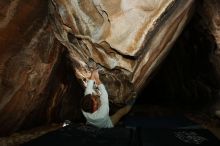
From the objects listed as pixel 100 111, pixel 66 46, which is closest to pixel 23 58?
pixel 66 46

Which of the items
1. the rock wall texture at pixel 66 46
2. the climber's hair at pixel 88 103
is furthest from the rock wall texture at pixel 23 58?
the climber's hair at pixel 88 103

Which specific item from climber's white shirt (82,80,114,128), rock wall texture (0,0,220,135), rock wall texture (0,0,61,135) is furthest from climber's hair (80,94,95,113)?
rock wall texture (0,0,61,135)

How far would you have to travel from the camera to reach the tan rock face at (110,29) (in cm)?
407

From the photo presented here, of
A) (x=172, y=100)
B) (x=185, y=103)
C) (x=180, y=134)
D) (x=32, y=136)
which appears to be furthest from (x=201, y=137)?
(x=172, y=100)

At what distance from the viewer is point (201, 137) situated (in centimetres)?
392

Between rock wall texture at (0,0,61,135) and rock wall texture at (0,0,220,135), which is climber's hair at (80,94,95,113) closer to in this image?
rock wall texture at (0,0,220,135)

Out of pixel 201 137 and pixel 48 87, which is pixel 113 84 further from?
pixel 201 137

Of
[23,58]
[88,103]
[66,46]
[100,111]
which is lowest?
[100,111]

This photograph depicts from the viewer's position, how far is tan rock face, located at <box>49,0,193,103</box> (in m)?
4.07

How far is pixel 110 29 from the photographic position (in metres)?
4.09

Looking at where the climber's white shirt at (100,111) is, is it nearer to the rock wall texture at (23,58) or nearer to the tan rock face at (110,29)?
the tan rock face at (110,29)

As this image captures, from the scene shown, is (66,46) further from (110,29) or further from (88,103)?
(88,103)

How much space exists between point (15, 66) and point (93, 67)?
46.9 inches

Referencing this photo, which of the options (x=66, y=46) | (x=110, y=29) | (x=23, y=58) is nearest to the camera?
(x=23, y=58)
